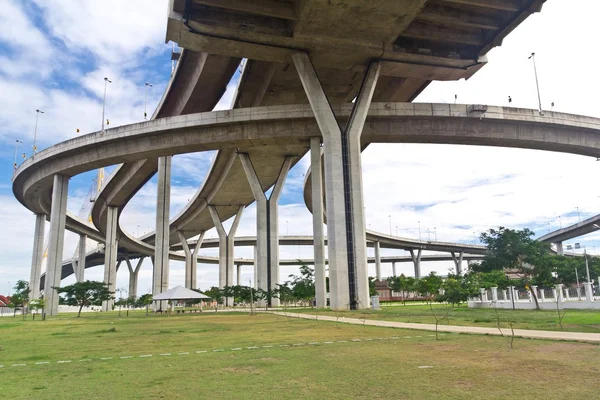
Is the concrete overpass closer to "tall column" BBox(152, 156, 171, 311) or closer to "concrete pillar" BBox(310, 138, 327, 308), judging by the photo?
"concrete pillar" BBox(310, 138, 327, 308)

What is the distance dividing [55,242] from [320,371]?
49.8 m

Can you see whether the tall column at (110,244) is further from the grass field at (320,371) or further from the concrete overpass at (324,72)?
the grass field at (320,371)

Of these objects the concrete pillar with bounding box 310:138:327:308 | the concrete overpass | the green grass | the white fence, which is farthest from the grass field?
the concrete pillar with bounding box 310:138:327:308

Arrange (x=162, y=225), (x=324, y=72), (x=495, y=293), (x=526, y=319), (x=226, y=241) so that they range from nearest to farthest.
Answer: (x=526, y=319)
(x=495, y=293)
(x=324, y=72)
(x=162, y=225)
(x=226, y=241)

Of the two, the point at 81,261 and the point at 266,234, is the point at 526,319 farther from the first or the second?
the point at 81,261

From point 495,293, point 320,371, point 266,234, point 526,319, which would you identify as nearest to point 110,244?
point 266,234

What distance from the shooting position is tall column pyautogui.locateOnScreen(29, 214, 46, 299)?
65162mm

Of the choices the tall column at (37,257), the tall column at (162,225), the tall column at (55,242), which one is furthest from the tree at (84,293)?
the tall column at (37,257)

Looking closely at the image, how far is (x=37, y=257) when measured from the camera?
224ft

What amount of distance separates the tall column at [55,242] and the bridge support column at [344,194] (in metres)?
30.5

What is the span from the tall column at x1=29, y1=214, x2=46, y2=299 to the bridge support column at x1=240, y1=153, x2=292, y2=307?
1269 inches

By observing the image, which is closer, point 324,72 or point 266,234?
point 324,72

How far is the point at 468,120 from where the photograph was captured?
41625mm

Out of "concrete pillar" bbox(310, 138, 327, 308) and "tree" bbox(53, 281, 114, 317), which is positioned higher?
"concrete pillar" bbox(310, 138, 327, 308)
